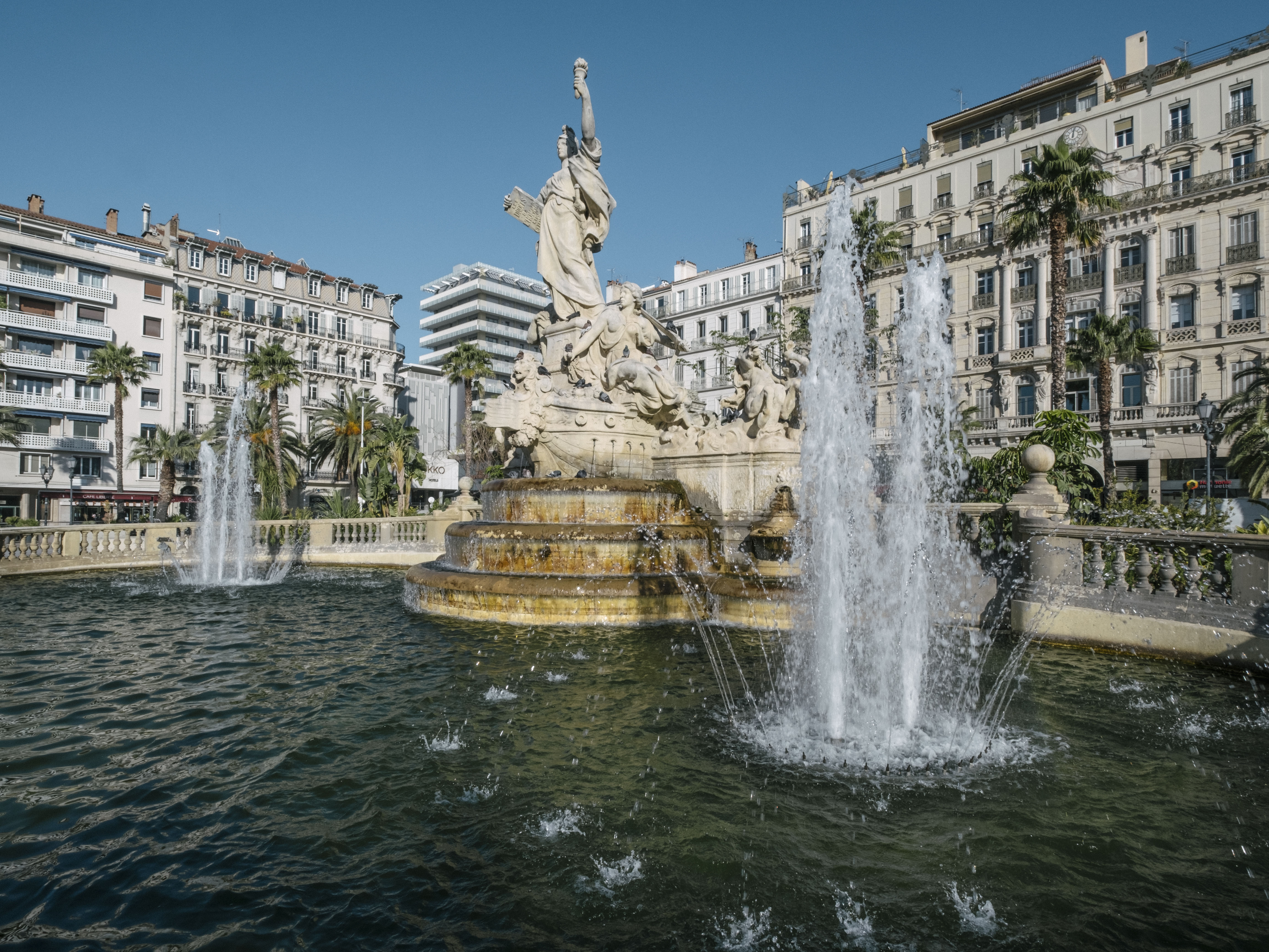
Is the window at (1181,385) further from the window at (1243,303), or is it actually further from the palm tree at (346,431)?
the palm tree at (346,431)

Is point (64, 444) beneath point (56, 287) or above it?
beneath

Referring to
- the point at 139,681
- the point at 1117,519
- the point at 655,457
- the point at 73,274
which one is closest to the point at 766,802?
the point at 139,681

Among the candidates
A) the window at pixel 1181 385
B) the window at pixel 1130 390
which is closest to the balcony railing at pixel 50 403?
the window at pixel 1130 390

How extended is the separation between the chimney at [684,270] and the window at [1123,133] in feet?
107

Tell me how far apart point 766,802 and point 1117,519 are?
10.9 m

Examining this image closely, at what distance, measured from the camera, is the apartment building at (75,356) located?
4675cm

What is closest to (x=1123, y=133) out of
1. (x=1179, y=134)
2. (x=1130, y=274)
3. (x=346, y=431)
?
(x=1179, y=134)

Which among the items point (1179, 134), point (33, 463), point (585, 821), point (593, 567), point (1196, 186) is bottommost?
point (585, 821)

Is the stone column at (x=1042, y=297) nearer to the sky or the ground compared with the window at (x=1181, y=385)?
nearer to the sky

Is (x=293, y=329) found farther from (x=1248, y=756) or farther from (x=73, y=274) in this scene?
(x=1248, y=756)

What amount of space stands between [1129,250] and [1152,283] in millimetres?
2453

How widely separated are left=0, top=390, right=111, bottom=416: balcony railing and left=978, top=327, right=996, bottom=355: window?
58.3 metres

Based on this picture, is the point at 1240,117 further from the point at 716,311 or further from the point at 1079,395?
the point at 716,311

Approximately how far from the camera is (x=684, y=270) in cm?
6600
